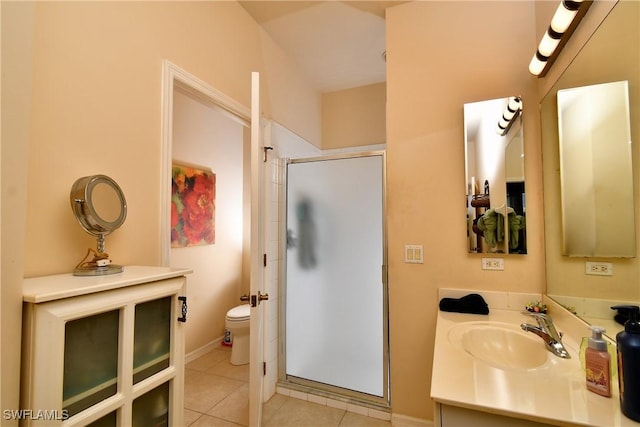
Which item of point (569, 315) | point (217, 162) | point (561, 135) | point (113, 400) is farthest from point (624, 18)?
point (217, 162)

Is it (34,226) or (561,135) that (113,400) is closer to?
(34,226)

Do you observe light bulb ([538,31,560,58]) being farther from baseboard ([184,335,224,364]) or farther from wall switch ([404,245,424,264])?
baseboard ([184,335,224,364])

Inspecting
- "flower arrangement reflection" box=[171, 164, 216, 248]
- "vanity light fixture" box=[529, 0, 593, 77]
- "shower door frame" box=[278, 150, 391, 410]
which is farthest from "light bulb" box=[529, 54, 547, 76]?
"flower arrangement reflection" box=[171, 164, 216, 248]

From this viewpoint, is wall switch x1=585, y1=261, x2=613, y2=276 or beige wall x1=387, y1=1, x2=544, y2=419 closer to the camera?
wall switch x1=585, y1=261, x2=613, y2=276

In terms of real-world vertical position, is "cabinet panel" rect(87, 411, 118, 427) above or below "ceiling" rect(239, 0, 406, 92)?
below

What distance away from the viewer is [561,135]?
1.33 meters

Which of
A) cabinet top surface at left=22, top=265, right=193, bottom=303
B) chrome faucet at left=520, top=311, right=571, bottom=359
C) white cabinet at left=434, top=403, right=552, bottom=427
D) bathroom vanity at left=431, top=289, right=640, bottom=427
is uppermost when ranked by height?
cabinet top surface at left=22, top=265, right=193, bottom=303

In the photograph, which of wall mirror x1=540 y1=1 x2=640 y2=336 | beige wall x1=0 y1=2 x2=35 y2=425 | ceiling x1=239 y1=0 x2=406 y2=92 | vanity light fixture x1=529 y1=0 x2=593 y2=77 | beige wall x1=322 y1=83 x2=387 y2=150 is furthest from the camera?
beige wall x1=322 y1=83 x2=387 y2=150

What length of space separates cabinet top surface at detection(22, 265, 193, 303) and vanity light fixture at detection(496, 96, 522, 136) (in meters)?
1.85

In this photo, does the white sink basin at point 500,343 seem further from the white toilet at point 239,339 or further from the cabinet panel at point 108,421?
the white toilet at point 239,339

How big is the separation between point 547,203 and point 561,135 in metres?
0.37

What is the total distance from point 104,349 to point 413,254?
5.20ft

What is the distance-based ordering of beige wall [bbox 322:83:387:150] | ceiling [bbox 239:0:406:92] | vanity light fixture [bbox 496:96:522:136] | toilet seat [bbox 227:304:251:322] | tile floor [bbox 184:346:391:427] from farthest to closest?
beige wall [bbox 322:83:387:150]
toilet seat [bbox 227:304:251:322]
ceiling [bbox 239:0:406:92]
tile floor [bbox 184:346:391:427]
vanity light fixture [bbox 496:96:522:136]

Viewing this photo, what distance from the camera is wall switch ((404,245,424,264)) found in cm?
178
